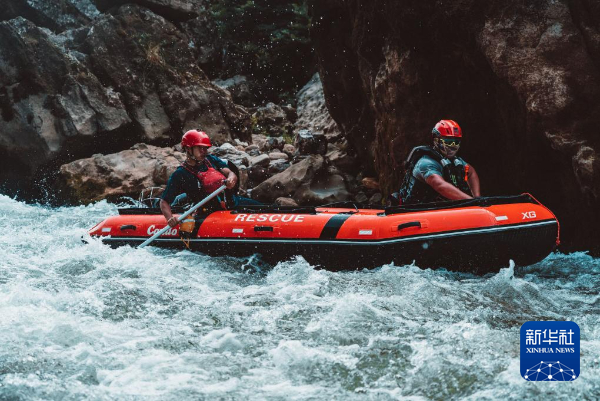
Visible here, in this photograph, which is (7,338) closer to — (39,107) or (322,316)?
(322,316)

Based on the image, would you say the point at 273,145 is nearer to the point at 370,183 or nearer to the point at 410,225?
the point at 370,183

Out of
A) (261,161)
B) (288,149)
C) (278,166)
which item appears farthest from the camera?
(288,149)

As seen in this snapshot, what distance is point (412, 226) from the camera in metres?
5.75

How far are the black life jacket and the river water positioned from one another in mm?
1056

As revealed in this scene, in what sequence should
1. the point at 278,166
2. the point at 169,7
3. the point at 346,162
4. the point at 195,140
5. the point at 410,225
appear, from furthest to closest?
the point at 169,7 < the point at 278,166 < the point at 346,162 < the point at 195,140 < the point at 410,225

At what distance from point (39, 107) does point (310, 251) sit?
29.5 ft

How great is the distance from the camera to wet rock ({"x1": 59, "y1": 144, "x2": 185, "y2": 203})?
1189 centimetres

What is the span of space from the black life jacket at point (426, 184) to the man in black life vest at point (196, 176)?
6.52 feet

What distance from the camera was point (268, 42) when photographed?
17125 millimetres

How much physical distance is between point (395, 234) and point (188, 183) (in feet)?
8.42

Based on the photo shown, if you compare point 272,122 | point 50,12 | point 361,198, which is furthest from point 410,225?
point 50,12

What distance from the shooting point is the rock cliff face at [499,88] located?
6070mm

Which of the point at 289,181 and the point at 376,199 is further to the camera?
the point at 289,181

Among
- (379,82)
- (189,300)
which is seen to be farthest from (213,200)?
(379,82)
